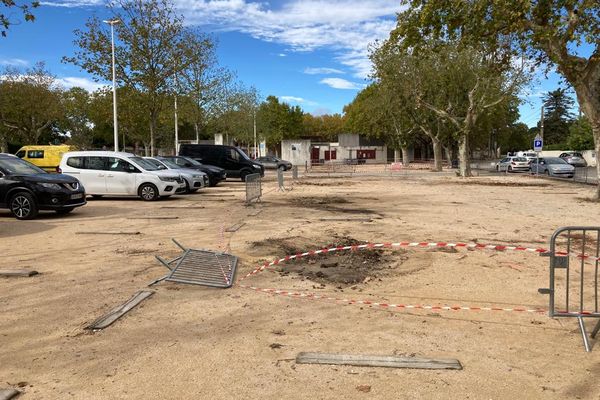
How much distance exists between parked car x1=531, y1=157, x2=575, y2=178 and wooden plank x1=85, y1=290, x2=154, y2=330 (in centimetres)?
3420

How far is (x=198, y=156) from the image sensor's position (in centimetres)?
2828

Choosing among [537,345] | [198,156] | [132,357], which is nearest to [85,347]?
[132,357]

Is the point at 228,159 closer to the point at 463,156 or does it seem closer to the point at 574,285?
the point at 463,156

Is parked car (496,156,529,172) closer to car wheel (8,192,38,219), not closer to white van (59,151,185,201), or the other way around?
white van (59,151,185,201)

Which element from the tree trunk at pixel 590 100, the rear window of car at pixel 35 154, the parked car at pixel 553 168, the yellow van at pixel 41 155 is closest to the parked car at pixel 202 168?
the yellow van at pixel 41 155

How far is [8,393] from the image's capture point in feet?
11.5

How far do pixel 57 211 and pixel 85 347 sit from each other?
10499 mm

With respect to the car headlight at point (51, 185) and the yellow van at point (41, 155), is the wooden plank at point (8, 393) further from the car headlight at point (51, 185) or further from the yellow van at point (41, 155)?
the yellow van at point (41, 155)

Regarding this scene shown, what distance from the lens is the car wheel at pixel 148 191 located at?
17531mm

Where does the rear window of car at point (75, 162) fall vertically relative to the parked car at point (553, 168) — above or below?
above

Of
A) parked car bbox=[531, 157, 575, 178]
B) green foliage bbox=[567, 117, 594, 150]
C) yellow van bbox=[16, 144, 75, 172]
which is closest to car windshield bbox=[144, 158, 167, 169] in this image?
yellow van bbox=[16, 144, 75, 172]

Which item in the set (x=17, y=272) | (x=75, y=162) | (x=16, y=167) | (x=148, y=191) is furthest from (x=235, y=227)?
(x=75, y=162)

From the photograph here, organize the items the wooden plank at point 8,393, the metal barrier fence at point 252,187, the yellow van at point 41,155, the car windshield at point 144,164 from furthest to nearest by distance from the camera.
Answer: the yellow van at point 41,155 < the car windshield at point 144,164 < the metal barrier fence at point 252,187 < the wooden plank at point 8,393

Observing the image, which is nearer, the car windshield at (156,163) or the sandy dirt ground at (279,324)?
the sandy dirt ground at (279,324)
